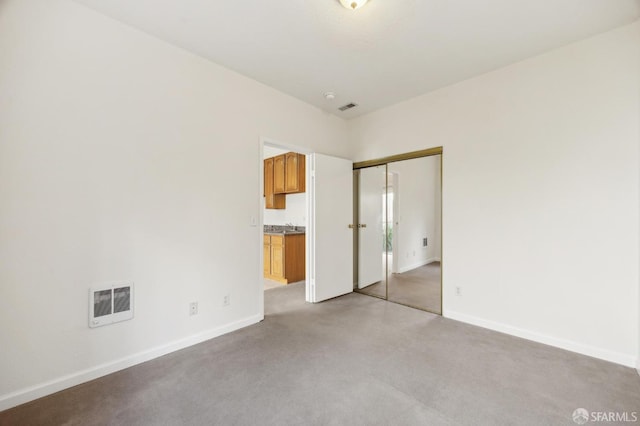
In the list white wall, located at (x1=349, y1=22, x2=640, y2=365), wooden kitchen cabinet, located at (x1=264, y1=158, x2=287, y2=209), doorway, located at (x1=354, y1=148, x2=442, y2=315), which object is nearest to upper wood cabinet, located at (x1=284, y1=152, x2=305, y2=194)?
wooden kitchen cabinet, located at (x1=264, y1=158, x2=287, y2=209)

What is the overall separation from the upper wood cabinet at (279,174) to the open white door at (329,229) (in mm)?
1808

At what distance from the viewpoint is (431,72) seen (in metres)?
2.83

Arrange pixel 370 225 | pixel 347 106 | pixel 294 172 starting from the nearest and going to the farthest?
pixel 347 106 → pixel 370 225 → pixel 294 172

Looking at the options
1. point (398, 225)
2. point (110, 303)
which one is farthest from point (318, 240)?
point (110, 303)

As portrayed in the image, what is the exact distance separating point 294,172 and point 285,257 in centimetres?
168

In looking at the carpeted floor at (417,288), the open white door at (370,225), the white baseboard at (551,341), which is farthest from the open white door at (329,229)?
the white baseboard at (551,341)

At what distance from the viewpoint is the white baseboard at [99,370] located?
5.49ft

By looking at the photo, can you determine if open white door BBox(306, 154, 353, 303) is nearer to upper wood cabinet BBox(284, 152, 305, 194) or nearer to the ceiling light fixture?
upper wood cabinet BBox(284, 152, 305, 194)

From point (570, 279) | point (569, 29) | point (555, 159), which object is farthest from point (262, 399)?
point (569, 29)

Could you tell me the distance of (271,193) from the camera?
5.80m

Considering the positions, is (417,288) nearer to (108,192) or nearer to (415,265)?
(415,265)

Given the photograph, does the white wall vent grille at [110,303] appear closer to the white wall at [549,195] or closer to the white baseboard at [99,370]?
the white baseboard at [99,370]

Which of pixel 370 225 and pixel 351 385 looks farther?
pixel 370 225

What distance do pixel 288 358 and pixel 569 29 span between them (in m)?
3.61
